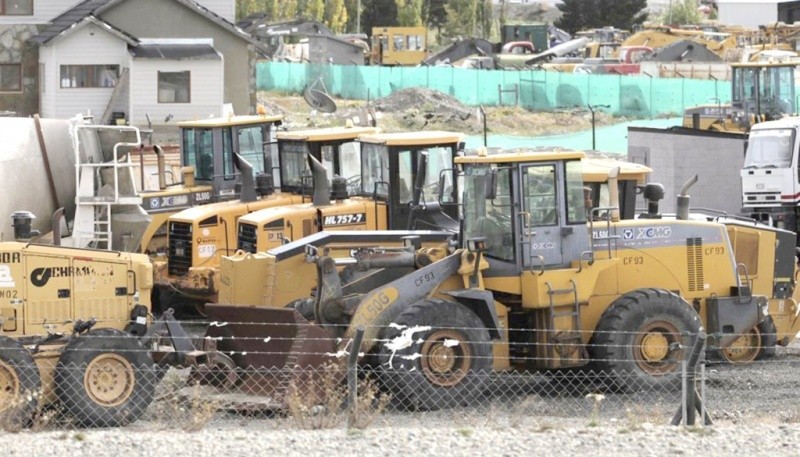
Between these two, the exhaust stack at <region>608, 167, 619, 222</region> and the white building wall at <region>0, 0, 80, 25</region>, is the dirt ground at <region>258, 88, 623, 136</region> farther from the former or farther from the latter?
the exhaust stack at <region>608, 167, 619, 222</region>

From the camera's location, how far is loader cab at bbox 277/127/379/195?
918 inches

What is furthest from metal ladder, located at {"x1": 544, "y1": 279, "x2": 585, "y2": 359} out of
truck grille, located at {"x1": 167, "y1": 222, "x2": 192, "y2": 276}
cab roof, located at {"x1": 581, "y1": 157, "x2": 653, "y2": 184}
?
truck grille, located at {"x1": 167, "y1": 222, "x2": 192, "y2": 276}

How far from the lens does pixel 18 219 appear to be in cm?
1630

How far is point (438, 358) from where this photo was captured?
53.1ft

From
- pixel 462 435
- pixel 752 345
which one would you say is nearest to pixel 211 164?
pixel 752 345

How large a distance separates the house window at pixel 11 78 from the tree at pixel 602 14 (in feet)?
232

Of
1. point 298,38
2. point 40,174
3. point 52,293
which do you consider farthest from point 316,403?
point 298,38

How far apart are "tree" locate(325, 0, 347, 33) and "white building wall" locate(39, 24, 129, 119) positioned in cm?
6382

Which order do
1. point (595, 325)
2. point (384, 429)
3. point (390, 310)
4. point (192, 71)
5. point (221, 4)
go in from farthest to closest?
point (221, 4), point (192, 71), point (595, 325), point (390, 310), point (384, 429)

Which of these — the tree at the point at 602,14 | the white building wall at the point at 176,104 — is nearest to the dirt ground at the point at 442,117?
the white building wall at the point at 176,104

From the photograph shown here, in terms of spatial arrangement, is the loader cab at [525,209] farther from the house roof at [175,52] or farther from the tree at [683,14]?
the tree at [683,14]

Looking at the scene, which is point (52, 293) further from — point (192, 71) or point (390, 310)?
point (192, 71)

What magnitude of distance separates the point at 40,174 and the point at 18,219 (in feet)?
16.7

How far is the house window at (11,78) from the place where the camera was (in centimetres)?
4706
